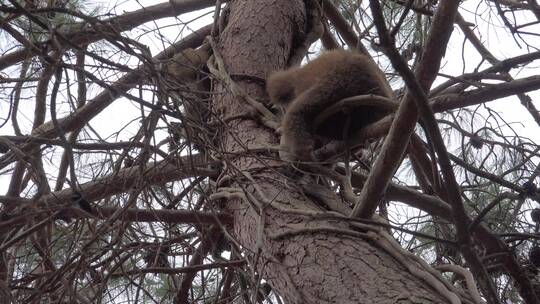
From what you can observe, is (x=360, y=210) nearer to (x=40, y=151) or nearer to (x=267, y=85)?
(x=267, y=85)

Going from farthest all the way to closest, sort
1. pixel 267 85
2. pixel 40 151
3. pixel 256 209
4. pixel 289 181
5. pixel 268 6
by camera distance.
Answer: pixel 268 6
pixel 267 85
pixel 40 151
pixel 289 181
pixel 256 209

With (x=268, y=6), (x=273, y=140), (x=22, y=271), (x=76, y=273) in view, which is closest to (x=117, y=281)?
(x=22, y=271)

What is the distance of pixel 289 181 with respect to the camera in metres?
1.83

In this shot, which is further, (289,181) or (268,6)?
(268,6)

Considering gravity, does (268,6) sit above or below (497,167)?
above

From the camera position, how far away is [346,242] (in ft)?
4.90

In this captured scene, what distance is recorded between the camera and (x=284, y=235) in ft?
5.15

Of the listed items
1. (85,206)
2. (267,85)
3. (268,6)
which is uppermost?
(268,6)

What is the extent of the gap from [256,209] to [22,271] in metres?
1.07

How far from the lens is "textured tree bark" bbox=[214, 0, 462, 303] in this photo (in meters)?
1.34

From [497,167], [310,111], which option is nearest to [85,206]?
[310,111]

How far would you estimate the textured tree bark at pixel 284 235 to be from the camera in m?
1.34

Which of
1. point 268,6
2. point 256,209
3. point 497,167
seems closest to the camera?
point 256,209

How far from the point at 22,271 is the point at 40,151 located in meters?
0.55
